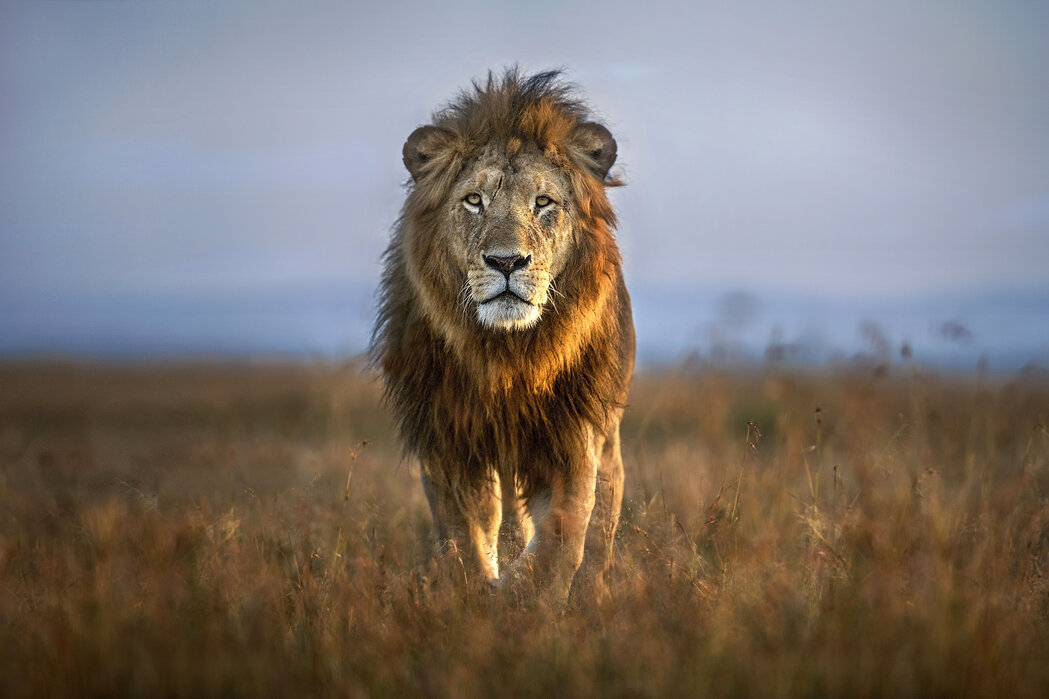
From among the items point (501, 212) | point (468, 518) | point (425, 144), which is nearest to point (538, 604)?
point (468, 518)

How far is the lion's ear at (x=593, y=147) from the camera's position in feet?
16.2

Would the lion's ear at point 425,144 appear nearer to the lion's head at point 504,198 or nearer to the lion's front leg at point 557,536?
the lion's head at point 504,198

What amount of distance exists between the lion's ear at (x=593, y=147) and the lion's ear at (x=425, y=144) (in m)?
0.66

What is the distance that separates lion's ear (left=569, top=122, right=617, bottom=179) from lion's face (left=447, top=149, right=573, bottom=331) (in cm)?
26

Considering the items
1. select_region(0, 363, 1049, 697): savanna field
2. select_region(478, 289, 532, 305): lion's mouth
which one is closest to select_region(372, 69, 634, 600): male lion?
select_region(478, 289, 532, 305): lion's mouth

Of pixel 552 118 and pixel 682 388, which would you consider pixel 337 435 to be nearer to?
pixel 682 388

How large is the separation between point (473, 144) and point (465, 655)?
257cm

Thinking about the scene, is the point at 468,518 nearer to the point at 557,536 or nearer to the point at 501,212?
the point at 557,536

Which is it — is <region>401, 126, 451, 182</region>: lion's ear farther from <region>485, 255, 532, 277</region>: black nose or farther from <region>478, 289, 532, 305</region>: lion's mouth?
<region>478, 289, 532, 305</region>: lion's mouth

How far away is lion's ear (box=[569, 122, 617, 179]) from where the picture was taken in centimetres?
494

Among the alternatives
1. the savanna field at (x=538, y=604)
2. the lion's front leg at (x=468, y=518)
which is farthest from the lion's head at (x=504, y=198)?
the savanna field at (x=538, y=604)

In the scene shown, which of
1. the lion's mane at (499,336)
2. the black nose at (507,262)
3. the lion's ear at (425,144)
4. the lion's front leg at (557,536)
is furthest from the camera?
the lion's ear at (425,144)

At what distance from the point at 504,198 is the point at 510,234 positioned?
0.28 metres

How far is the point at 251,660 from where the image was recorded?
126 inches
